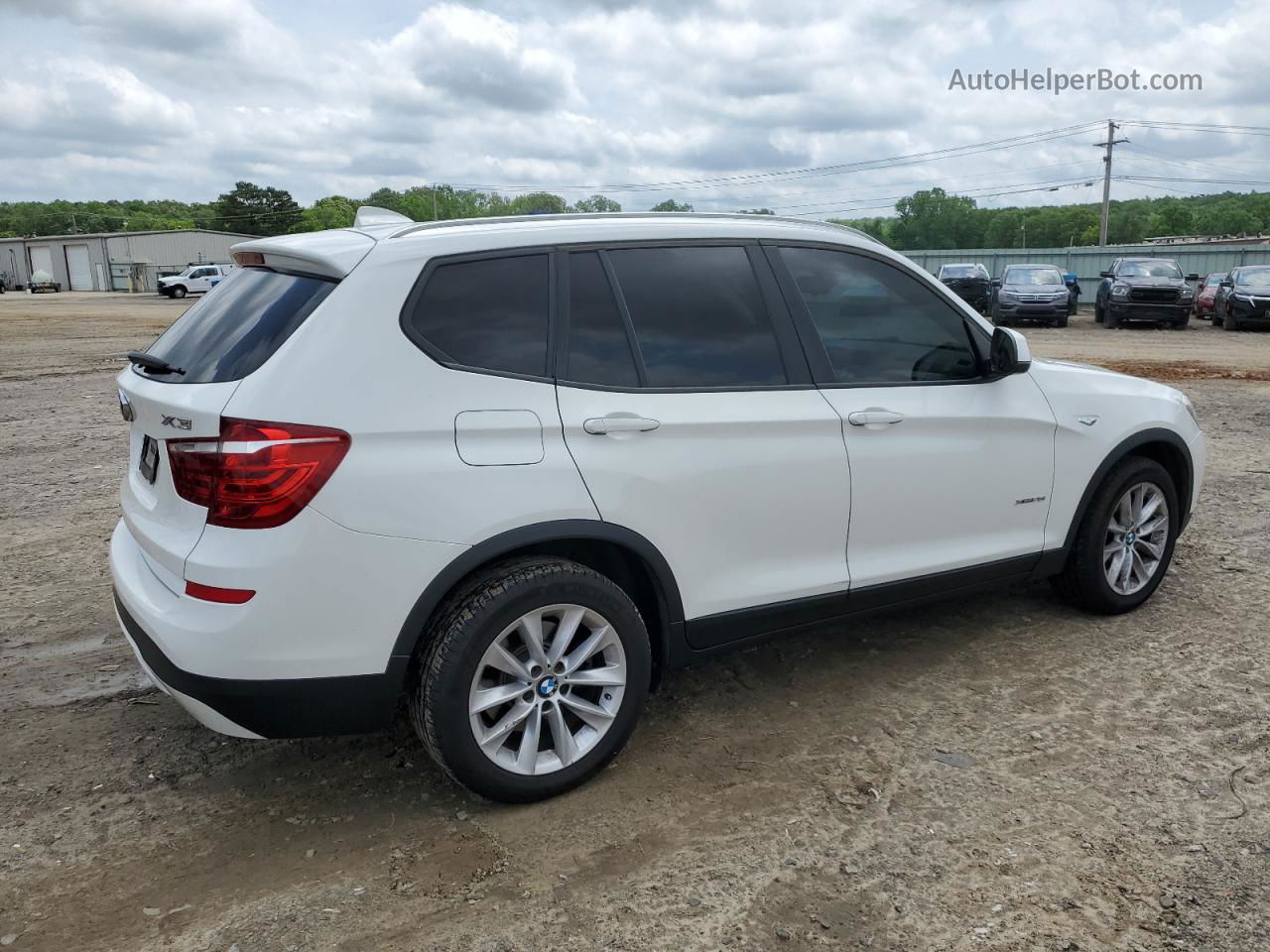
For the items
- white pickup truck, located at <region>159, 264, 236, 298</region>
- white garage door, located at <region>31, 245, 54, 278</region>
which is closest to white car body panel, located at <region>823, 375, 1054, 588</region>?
white pickup truck, located at <region>159, 264, 236, 298</region>

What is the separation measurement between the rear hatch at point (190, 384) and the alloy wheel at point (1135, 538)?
12.0ft

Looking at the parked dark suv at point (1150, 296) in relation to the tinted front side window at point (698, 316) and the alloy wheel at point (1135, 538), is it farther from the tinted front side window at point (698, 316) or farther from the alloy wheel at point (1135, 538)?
→ the tinted front side window at point (698, 316)

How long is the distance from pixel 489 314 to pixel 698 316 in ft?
2.55

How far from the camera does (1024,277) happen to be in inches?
1043

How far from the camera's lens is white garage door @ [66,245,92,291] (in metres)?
79.5

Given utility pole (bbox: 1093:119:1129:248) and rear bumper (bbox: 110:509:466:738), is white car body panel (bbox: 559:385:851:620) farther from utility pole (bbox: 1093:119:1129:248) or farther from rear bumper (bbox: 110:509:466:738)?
utility pole (bbox: 1093:119:1129:248)

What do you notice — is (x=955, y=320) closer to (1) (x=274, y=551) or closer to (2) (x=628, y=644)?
(2) (x=628, y=644)

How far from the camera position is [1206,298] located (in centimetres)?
2708

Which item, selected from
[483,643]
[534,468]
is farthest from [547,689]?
[534,468]

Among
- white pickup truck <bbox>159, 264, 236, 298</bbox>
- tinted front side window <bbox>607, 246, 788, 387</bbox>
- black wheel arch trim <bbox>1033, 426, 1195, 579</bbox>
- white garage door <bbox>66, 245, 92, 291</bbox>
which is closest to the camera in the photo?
tinted front side window <bbox>607, 246, 788, 387</bbox>

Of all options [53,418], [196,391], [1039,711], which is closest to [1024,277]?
[53,418]

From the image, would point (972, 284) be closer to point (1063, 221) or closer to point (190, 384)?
point (190, 384)

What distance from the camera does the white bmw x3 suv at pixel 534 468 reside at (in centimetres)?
280

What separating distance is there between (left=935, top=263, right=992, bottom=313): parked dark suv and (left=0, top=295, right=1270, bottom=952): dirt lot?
2403 centimetres
